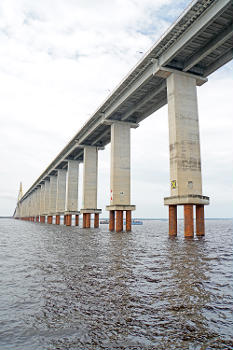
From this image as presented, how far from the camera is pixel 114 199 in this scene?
36.9m

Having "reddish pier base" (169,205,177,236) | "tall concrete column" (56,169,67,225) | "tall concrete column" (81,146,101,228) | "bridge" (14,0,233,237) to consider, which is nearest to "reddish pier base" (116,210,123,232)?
"bridge" (14,0,233,237)

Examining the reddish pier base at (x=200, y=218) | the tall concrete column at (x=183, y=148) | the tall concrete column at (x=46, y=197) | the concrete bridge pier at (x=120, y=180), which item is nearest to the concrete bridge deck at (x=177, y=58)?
the tall concrete column at (x=183, y=148)

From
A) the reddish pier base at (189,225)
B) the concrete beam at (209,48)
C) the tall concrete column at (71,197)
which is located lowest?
the reddish pier base at (189,225)

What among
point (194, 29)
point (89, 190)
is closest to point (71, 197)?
point (89, 190)

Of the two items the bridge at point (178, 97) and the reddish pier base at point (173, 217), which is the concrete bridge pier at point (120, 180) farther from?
the reddish pier base at point (173, 217)

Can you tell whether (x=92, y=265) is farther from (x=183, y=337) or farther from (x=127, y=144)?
(x=127, y=144)

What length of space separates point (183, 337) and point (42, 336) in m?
2.36

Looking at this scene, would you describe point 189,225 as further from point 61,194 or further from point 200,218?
point 61,194

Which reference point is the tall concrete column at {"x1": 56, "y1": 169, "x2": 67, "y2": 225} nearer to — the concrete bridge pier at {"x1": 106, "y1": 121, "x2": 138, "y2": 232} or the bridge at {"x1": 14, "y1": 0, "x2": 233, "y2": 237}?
the bridge at {"x1": 14, "y1": 0, "x2": 233, "y2": 237}

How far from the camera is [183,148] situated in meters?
24.7

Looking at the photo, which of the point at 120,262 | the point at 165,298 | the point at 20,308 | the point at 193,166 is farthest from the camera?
the point at 193,166

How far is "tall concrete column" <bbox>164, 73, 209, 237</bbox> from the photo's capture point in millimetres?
24266

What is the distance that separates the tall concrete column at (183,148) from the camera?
2427 centimetres

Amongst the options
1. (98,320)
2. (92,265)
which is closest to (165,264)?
(92,265)
